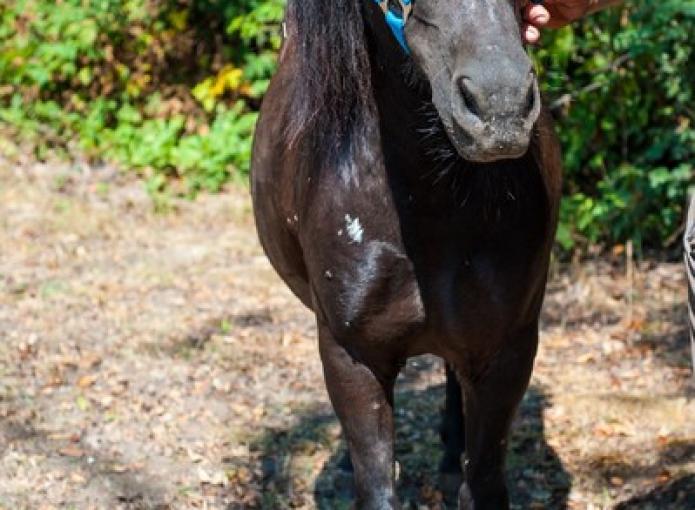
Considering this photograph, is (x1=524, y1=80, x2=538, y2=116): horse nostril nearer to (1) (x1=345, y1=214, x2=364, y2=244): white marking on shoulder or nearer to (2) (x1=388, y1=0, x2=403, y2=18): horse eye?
(2) (x1=388, y1=0, x2=403, y2=18): horse eye

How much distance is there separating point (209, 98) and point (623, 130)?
→ 3.24 meters

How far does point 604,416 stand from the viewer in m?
4.79

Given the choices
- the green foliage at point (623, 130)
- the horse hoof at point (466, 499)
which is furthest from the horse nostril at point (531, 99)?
the green foliage at point (623, 130)

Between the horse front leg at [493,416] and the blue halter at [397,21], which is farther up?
the blue halter at [397,21]

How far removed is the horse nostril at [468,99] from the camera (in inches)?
86.0

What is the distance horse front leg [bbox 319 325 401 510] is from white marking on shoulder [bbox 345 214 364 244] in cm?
28

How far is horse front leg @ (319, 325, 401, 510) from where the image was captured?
3.01m

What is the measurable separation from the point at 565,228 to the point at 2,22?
4.80 metres

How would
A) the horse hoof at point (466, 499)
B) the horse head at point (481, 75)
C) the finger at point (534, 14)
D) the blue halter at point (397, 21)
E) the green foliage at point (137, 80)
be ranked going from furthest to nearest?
the green foliage at point (137, 80)
the horse hoof at point (466, 499)
the finger at point (534, 14)
the blue halter at point (397, 21)
the horse head at point (481, 75)

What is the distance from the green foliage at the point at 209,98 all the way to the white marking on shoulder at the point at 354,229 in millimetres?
3646

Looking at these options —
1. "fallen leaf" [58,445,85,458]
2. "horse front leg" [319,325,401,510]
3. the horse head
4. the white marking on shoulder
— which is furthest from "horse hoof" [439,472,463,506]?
the horse head

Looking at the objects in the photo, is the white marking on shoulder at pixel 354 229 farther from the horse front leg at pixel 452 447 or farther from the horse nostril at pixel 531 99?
the horse front leg at pixel 452 447

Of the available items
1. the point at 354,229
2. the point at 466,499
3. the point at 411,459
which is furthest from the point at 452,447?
the point at 354,229

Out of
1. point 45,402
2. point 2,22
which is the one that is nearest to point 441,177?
point 45,402
